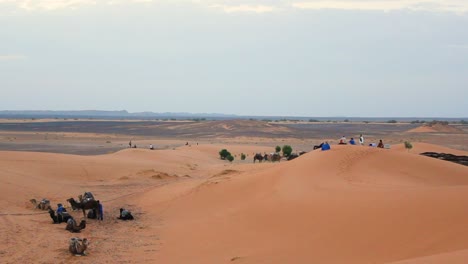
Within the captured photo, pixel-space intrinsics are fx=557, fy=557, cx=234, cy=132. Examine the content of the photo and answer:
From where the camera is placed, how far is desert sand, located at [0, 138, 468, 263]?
437 inches

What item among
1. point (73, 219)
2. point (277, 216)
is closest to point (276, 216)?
point (277, 216)

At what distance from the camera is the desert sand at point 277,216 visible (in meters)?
11.1

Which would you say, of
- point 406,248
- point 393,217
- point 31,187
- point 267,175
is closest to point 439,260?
point 406,248

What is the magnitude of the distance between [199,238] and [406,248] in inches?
217

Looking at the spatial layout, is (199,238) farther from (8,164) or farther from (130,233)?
(8,164)

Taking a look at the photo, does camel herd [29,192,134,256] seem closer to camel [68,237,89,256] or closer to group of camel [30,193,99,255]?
group of camel [30,193,99,255]

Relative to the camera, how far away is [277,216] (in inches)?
582

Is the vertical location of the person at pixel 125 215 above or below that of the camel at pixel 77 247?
below

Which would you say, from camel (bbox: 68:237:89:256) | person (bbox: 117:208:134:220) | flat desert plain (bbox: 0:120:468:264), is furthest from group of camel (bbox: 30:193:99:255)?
person (bbox: 117:208:134:220)

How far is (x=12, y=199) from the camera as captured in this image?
60.6ft

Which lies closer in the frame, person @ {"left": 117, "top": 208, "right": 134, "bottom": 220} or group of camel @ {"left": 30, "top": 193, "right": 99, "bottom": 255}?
group of camel @ {"left": 30, "top": 193, "right": 99, "bottom": 255}

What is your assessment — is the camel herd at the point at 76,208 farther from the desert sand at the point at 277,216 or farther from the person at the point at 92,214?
the desert sand at the point at 277,216

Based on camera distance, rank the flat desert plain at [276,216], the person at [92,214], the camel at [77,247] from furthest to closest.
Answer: the person at [92,214]
the camel at [77,247]
the flat desert plain at [276,216]

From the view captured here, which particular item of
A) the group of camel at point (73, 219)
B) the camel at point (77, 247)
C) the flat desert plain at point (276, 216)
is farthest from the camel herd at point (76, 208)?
the camel at point (77, 247)
